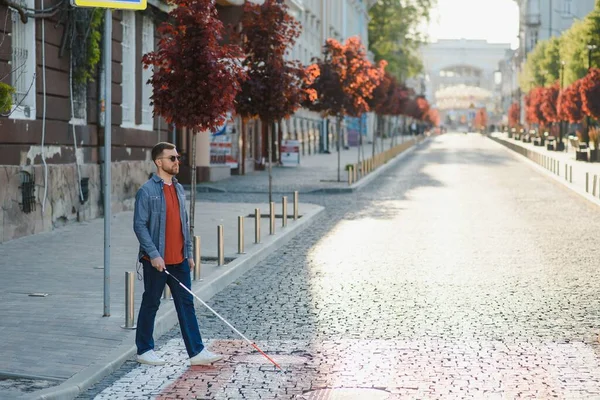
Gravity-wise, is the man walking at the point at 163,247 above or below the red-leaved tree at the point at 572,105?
below

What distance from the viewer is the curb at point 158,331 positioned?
713 cm

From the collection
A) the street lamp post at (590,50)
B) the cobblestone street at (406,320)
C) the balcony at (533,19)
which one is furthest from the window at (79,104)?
the balcony at (533,19)

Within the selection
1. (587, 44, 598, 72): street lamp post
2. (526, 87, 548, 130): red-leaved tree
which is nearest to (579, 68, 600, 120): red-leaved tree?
(587, 44, 598, 72): street lamp post

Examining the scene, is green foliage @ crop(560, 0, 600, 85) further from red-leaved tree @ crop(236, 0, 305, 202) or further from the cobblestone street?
the cobblestone street

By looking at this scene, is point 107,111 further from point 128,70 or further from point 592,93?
point 592,93

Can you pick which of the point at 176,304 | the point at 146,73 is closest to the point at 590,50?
the point at 146,73

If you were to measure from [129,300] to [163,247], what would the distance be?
1.36 m

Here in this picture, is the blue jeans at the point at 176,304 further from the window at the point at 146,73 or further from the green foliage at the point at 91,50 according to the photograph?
the window at the point at 146,73

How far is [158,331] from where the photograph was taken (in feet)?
31.7

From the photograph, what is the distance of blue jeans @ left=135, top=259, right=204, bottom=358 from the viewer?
27.0 feet

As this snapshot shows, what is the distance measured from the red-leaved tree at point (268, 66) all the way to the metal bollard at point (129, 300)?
1430cm

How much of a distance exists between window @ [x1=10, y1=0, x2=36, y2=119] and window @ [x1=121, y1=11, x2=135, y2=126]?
5.40 metres

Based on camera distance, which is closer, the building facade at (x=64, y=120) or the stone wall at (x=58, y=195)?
the stone wall at (x=58, y=195)

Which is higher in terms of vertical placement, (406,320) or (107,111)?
(107,111)
